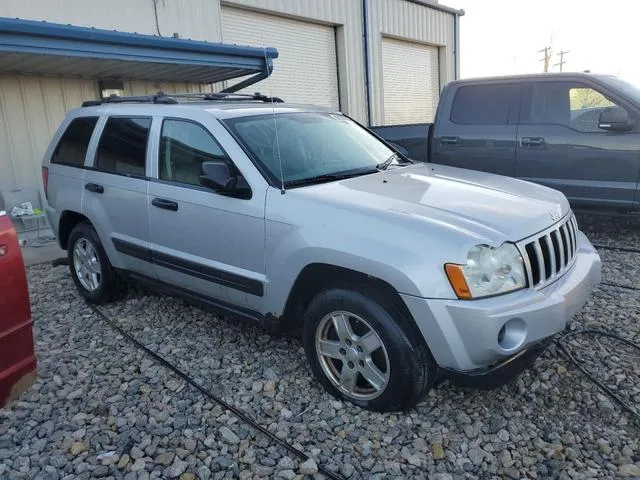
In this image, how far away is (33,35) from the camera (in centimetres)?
637

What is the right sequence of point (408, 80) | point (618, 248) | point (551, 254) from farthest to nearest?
1. point (408, 80)
2. point (618, 248)
3. point (551, 254)

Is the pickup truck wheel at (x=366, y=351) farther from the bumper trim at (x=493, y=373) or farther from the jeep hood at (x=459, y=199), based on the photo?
the jeep hood at (x=459, y=199)

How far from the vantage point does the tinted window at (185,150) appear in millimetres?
3802

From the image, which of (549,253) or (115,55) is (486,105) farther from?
(115,55)

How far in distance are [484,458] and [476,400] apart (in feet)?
1.70

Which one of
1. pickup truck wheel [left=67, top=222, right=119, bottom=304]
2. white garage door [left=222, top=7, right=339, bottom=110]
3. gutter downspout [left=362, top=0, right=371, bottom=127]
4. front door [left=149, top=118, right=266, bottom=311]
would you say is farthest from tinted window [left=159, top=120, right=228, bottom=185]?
gutter downspout [left=362, top=0, right=371, bottom=127]

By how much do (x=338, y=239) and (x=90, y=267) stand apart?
118 inches

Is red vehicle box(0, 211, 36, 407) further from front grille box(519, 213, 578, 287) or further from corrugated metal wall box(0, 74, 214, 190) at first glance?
corrugated metal wall box(0, 74, 214, 190)

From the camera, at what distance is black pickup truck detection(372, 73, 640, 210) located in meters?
6.09

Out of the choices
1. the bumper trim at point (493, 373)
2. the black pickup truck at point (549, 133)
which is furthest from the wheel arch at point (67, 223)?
the black pickup truck at point (549, 133)

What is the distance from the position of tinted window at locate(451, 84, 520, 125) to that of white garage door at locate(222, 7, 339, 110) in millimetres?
4747

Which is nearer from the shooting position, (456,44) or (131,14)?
(131,14)

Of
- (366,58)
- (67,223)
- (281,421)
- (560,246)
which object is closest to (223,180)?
(281,421)

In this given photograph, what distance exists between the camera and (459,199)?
3.25 m
